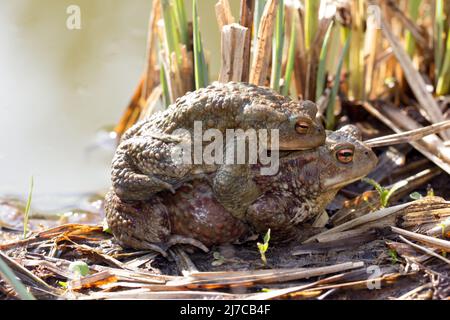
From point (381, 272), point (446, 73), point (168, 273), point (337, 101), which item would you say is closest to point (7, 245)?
point (168, 273)

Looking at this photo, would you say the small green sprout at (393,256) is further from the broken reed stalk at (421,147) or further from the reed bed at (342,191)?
the broken reed stalk at (421,147)

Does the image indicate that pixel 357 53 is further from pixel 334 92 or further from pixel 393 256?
pixel 393 256

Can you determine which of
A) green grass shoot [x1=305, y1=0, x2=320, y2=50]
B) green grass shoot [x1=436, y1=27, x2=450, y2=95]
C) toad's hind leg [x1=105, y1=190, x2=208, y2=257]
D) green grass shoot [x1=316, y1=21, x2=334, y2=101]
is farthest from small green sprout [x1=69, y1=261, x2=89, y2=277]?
green grass shoot [x1=436, y1=27, x2=450, y2=95]

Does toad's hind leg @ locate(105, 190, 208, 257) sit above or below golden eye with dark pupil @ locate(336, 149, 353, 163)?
below

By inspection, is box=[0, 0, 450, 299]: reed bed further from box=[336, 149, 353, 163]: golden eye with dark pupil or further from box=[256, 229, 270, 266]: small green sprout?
box=[336, 149, 353, 163]: golden eye with dark pupil

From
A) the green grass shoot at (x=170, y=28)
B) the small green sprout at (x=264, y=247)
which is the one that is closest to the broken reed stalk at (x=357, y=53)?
the green grass shoot at (x=170, y=28)

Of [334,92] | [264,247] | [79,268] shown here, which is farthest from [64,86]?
[264,247]
